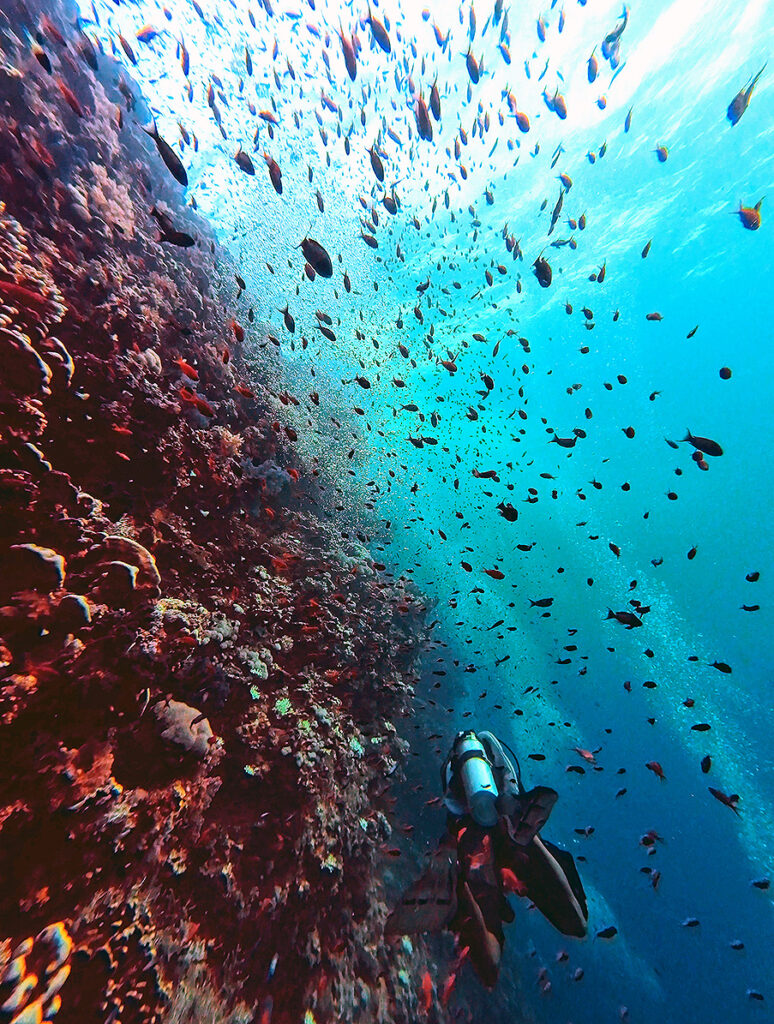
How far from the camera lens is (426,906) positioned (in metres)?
5.91

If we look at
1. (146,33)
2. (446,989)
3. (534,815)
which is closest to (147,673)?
(534,815)

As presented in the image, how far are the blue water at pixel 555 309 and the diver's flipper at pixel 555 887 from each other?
4474mm

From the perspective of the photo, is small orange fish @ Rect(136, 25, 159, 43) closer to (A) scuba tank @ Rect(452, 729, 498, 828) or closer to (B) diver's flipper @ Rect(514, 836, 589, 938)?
(A) scuba tank @ Rect(452, 729, 498, 828)

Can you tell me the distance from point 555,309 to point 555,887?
133ft

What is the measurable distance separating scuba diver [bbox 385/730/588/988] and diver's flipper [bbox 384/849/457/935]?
0.03 feet

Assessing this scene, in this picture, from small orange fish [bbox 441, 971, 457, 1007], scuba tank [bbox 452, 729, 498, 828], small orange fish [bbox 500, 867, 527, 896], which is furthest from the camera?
small orange fish [bbox 441, 971, 457, 1007]

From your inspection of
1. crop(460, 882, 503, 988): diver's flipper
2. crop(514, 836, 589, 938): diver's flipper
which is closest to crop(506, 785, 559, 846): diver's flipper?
crop(514, 836, 589, 938): diver's flipper

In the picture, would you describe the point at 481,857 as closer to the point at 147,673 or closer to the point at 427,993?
the point at 427,993

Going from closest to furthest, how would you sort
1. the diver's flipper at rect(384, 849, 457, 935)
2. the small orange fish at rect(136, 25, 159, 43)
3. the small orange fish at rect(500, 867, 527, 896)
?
the small orange fish at rect(500, 867, 527, 896) → the diver's flipper at rect(384, 849, 457, 935) → the small orange fish at rect(136, 25, 159, 43)

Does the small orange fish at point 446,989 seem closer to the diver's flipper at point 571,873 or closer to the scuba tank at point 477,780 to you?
the scuba tank at point 477,780

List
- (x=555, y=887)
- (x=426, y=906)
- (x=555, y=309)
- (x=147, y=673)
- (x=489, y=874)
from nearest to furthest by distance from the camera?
(x=147, y=673)
(x=555, y=887)
(x=489, y=874)
(x=426, y=906)
(x=555, y=309)

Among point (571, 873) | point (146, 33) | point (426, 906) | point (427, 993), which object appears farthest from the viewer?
point (146, 33)

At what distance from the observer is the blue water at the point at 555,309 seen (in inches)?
513

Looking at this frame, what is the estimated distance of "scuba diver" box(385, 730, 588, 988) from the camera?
4793 millimetres
